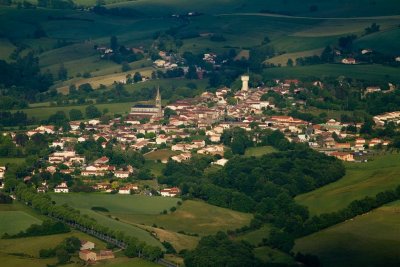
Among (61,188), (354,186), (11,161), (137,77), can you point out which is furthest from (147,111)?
(354,186)

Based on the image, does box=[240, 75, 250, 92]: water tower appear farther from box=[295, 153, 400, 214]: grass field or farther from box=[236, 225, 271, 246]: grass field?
box=[236, 225, 271, 246]: grass field

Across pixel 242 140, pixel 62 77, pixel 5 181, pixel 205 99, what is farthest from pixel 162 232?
pixel 62 77

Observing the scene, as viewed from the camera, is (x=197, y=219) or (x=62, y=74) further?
(x=62, y=74)

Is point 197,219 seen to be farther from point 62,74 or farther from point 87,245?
point 62,74

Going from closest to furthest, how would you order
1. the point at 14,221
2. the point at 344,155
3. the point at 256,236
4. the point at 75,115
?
the point at 256,236, the point at 14,221, the point at 344,155, the point at 75,115

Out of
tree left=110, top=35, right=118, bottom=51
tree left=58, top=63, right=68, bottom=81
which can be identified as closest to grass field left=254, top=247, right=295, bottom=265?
tree left=58, top=63, right=68, bottom=81

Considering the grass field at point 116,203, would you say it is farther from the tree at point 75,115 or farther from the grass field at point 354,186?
the tree at point 75,115

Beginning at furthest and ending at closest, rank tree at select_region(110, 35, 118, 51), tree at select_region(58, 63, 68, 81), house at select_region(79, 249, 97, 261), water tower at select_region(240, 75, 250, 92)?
1. tree at select_region(110, 35, 118, 51)
2. tree at select_region(58, 63, 68, 81)
3. water tower at select_region(240, 75, 250, 92)
4. house at select_region(79, 249, 97, 261)

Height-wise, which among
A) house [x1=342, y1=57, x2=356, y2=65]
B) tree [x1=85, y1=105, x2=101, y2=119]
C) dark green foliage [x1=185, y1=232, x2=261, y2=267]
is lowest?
tree [x1=85, y1=105, x2=101, y2=119]
